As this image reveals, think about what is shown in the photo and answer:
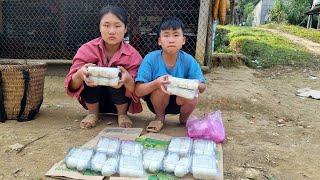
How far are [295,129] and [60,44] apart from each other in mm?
4211

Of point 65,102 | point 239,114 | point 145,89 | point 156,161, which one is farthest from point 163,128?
point 65,102

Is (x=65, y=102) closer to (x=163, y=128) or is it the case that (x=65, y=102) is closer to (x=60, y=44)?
(x=163, y=128)

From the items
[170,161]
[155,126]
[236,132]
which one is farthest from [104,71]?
[236,132]

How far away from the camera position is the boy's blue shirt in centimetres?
298

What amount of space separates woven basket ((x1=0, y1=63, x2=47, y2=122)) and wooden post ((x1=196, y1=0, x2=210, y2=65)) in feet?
9.13

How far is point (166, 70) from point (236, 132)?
2.83 feet

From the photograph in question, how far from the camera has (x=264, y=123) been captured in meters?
3.74

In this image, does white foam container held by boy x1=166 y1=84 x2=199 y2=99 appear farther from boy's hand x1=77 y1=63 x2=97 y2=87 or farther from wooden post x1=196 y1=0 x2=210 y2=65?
wooden post x1=196 y1=0 x2=210 y2=65

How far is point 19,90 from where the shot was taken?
3.32 meters

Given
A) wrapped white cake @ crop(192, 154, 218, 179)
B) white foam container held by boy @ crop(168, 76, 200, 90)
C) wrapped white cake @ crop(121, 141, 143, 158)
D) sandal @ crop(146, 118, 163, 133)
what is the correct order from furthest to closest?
sandal @ crop(146, 118, 163, 133) → white foam container held by boy @ crop(168, 76, 200, 90) → wrapped white cake @ crop(121, 141, 143, 158) → wrapped white cake @ crop(192, 154, 218, 179)

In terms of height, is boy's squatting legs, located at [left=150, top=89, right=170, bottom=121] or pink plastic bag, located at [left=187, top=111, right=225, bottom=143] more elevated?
boy's squatting legs, located at [left=150, top=89, right=170, bottom=121]

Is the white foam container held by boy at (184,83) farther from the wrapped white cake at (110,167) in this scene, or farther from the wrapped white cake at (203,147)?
the wrapped white cake at (110,167)

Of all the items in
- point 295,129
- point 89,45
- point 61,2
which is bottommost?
point 295,129

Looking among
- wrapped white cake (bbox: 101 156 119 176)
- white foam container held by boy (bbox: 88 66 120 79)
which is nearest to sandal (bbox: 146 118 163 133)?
white foam container held by boy (bbox: 88 66 120 79)
